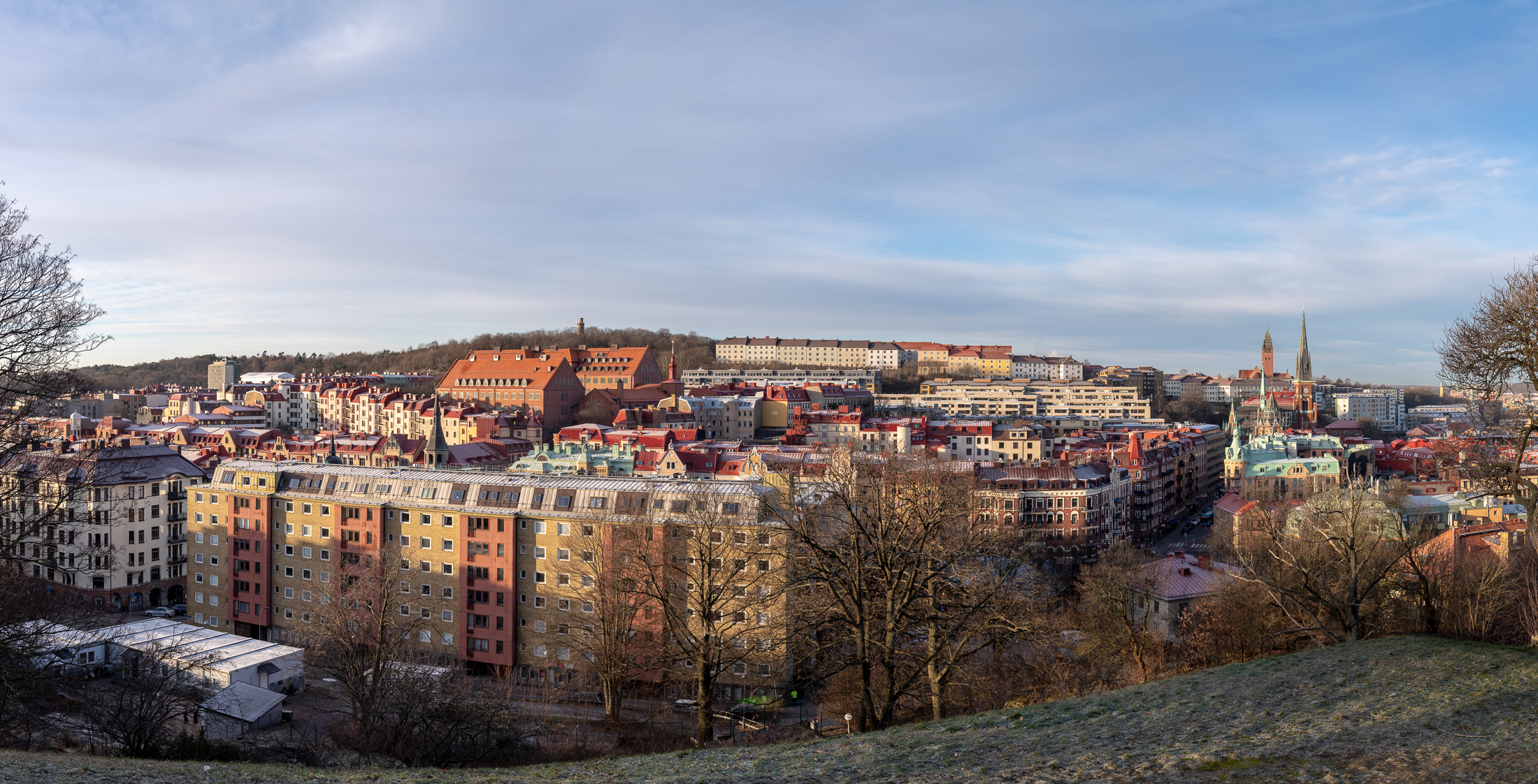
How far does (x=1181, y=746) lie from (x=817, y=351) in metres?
153

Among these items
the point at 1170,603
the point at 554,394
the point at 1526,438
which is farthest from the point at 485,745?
the point at 554,394

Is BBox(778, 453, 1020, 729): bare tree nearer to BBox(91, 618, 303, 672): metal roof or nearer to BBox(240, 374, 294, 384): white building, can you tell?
BBox(91, 618, 303, 672): metal roof

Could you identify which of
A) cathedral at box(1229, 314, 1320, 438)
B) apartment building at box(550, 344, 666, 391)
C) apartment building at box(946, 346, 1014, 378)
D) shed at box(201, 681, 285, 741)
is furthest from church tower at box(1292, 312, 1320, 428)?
shed at box(201, 681, 285, 741)

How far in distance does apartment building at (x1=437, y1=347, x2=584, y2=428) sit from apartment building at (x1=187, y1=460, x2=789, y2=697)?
187ft

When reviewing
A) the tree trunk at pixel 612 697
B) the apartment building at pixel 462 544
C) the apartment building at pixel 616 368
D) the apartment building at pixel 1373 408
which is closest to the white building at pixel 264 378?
the apartment building at pixel 616 368

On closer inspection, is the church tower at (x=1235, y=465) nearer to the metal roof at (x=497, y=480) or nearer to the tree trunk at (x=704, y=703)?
the metal roof at (x=497, y=480)

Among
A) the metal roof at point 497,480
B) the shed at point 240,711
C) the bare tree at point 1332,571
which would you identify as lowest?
the shed at point 240,711

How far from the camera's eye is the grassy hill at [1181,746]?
27.7ft

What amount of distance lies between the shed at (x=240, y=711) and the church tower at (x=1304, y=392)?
121 m

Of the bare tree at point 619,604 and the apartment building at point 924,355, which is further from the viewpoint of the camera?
the apartment building at point 924,355

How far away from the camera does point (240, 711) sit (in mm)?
25609

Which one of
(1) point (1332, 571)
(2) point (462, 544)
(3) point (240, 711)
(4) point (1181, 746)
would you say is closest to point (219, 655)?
→ (3) point (240, 711)

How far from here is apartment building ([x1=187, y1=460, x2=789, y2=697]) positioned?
95.0 ft

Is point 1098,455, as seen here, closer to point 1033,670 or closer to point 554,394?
point 1033,670
